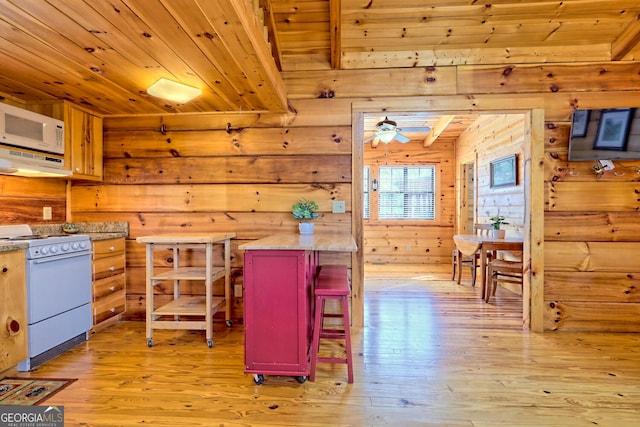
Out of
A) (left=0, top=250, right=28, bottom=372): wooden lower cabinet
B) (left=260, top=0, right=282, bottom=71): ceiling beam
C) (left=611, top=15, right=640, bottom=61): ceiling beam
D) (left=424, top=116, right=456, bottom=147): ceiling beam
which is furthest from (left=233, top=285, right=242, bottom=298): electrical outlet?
(left=424, top=116, right=456, bottom=147): ceiling beam

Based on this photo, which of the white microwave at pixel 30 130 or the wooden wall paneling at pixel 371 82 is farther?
the wooden wall paneling at pixel 371 82

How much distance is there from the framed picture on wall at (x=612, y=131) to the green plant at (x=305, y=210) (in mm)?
2375

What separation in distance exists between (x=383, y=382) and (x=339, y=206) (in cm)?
142

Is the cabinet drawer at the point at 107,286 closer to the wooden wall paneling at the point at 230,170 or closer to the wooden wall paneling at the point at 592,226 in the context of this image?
the wooden wall paneling at the point at 230,170

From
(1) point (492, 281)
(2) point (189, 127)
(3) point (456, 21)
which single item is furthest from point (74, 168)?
(1) point (492, 281)

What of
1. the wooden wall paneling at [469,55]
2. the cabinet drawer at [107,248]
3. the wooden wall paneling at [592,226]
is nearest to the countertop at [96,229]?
the cabinet drawer at [107,248]

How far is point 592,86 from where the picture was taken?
2.74 m

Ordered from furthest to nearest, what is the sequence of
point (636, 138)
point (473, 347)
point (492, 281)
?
point (492, 281), point (636, 138), point (473, 347)

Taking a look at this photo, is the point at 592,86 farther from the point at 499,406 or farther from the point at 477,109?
the point at 499,406

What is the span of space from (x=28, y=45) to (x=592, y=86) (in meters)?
4.04

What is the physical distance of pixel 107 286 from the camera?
111 inches

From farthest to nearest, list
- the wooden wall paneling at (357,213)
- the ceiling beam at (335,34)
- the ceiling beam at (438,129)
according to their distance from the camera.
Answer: the ceiling beam at (438,129), the wooden wall paneling at (357,213), the ceiling beam at (335,34)

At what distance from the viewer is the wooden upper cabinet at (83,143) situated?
2.66m

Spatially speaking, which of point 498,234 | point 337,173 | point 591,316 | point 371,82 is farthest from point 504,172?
point 337,173
